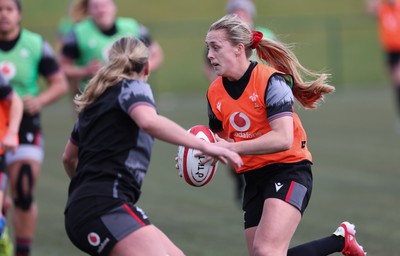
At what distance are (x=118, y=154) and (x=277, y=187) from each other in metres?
1.04

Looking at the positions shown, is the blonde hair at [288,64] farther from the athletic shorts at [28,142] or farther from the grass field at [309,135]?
the athletic shorts at [28,142]

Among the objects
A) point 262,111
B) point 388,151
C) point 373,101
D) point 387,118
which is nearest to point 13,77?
point 262,111

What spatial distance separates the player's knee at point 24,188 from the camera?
23.3 feet

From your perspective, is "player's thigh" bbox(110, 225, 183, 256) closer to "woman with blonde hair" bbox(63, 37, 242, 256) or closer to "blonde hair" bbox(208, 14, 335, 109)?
"woman with blonde hair" bbox(63, 37, 242, 256)

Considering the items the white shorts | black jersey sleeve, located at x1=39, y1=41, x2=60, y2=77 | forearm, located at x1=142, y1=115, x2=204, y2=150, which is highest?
forearm, located at x1=142, y1=115, x2=204, y2=150

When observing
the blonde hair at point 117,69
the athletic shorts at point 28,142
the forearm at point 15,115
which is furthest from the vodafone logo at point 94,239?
the athletic shorts at point 28,142

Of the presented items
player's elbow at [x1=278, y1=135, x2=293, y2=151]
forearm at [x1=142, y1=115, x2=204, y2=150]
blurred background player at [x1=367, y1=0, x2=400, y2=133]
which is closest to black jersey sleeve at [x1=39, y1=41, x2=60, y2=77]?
player's elbow at [x1=278, y1=135, x2=293, y2=151]

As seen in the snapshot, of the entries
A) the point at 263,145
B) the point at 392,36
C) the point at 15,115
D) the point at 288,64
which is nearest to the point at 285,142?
the point at 263,145

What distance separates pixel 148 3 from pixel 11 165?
24199 mm

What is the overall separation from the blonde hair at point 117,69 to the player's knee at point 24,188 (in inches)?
89.2

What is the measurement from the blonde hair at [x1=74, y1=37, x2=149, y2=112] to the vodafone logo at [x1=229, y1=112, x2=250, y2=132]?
0.71 m

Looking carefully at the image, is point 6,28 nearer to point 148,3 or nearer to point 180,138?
point 180,138

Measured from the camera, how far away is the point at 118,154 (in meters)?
4.77

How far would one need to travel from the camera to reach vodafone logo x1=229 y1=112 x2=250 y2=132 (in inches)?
212
